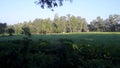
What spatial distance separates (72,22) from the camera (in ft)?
607

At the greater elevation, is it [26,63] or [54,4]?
[54,4]

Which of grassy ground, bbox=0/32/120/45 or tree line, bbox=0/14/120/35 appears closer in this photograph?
grassy ground, bbox=0/32/120/45

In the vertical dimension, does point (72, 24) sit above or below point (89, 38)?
above

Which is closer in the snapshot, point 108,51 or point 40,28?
point 108,51

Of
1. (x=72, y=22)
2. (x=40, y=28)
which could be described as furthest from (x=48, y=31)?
(x=72, y=22)

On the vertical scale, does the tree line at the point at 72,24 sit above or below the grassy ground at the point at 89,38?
above

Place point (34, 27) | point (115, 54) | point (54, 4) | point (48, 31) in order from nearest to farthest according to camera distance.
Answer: point (115, 54), point (54, 4), point (48, 31), point (34, 27)

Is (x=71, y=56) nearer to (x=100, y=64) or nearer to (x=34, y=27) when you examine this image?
(x=100, y=64)

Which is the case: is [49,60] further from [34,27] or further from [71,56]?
[34,27]

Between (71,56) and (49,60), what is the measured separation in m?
1.30

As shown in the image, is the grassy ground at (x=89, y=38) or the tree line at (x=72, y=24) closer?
the grassy ground at (x=89, y=38)

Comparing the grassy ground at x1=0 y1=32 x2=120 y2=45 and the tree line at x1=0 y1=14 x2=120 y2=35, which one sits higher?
the tree line at x1=0 y1=14 x2=120 y2=35

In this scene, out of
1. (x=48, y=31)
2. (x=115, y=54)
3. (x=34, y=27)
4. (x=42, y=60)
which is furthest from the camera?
(x=34, y=27)

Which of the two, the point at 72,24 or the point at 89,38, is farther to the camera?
the point at 72,24
